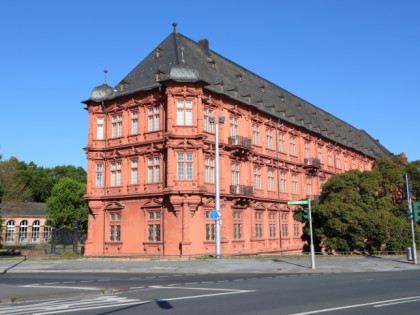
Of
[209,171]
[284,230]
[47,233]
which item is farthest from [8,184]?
[47,233]

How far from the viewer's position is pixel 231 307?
36.9 feet

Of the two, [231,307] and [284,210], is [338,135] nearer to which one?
[284,210]

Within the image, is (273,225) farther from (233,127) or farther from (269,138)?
(233,127)

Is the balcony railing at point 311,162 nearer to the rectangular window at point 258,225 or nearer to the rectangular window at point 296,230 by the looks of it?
the rectangular window at point 296,230

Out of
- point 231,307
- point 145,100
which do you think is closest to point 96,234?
point 145,100

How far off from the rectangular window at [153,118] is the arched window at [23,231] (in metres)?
56.3

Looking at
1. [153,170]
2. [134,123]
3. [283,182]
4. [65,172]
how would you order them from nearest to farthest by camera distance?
[153,170] < [134,123] < [283,182] < [65,172]

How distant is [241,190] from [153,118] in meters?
10.2

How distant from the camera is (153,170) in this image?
1513 inches

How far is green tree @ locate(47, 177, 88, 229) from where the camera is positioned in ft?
260

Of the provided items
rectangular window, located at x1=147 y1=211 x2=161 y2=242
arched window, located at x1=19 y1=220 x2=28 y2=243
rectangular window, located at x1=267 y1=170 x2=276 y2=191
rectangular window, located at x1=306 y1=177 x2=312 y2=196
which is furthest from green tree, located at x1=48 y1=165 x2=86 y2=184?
rectangular window, located at x1=147 y1=211 x2=161 y2=242

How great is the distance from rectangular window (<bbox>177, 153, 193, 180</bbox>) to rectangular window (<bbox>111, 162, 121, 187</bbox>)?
7276 mm

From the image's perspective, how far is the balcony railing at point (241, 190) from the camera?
132 feet

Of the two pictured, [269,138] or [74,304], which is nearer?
[74,304]
